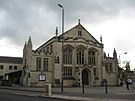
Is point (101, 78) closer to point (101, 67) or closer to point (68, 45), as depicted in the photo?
point (101, 67)

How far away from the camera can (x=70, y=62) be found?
6500 centimetres

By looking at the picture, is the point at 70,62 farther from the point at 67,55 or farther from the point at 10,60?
the point at 10,60

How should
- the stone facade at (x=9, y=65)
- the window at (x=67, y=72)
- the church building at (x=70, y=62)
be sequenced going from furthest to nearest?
→ the stone facade at (x=9, y=65)
the window at (x=67, y=72)
the church building at (x=70, y=62)

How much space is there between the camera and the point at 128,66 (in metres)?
105

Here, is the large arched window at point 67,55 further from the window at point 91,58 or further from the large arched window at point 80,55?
the window at point 91,58

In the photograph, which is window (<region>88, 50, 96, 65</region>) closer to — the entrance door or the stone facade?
the entrance door

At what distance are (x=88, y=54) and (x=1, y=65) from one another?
141 ft

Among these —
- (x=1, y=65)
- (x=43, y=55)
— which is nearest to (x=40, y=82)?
(x=43, y=55)

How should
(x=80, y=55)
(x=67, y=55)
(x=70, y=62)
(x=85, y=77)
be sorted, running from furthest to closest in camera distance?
(x=80, y=55) < (x=85, y=77) < (x=67, y=55) < (x=70, y=62)

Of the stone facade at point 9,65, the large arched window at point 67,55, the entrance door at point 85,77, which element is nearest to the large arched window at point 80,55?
the large arched window at point 67,55

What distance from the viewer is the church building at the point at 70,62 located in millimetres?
60094

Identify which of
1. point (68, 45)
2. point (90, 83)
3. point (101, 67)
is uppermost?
point (68, 45)

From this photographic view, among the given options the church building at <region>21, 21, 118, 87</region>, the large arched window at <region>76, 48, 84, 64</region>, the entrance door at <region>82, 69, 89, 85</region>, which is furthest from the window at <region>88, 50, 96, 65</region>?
the entrance door at <region>82, 69, 89, 85</region>

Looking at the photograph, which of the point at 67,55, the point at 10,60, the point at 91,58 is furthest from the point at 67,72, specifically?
the point at 10,60
